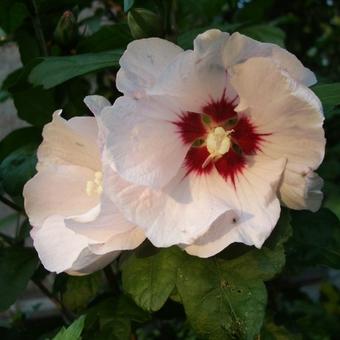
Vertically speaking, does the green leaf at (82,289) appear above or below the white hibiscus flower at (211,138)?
below

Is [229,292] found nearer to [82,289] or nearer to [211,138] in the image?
[211,138]

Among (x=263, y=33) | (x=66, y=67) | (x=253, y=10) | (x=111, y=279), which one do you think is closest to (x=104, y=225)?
(x=66, y=67)

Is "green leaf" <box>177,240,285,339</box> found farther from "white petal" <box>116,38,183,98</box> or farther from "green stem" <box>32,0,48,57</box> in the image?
"green stem" <box>32,0,48,57</box>

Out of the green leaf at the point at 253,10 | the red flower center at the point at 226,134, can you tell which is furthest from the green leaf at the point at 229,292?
the green leaf at the point at 253,10

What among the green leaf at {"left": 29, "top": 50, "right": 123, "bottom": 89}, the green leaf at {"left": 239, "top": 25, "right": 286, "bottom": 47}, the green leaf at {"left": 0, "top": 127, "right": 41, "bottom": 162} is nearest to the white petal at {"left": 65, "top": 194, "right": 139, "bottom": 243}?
the green leaf at {"left": 29, "top": 50, "right": 123, "bottom": 89}

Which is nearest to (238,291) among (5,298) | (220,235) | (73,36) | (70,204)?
(220,235)

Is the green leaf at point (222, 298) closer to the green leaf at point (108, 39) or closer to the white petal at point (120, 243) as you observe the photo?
the white petal at point (120, 243)
